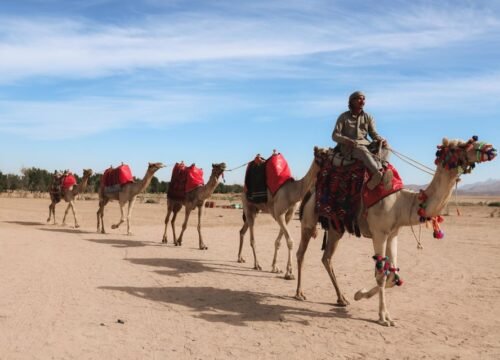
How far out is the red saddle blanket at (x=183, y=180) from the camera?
1611 centimetres

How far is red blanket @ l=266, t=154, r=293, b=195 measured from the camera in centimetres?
1137

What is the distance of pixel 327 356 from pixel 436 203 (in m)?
2.52

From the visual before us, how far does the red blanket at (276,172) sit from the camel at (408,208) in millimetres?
3701

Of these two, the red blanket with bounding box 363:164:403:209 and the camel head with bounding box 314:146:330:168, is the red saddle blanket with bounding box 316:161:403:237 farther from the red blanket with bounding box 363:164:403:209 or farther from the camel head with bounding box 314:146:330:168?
the camel head with bounding box 314:146:330:168

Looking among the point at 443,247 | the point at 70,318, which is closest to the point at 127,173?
the point at 443,247

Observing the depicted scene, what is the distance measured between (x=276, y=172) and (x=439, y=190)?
16.5ft

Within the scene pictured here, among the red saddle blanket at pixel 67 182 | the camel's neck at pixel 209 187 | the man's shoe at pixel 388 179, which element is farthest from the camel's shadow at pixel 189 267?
the red saddle blanket at pixel 67 182

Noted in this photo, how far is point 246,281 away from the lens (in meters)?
10.5

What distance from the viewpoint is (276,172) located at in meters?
11.5

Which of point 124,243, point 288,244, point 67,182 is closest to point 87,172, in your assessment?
point 67,182

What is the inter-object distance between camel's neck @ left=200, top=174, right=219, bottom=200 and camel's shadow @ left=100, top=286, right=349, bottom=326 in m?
5.93

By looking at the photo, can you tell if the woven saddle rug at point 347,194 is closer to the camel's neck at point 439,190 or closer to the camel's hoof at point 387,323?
the camel's neck at point 439,190

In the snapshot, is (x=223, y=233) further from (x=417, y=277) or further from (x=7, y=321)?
(x=7, y=321)

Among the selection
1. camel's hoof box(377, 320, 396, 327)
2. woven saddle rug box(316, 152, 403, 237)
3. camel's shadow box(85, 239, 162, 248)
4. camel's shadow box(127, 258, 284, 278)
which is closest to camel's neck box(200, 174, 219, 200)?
camel's shadow box(85, 239, 162, 248)
